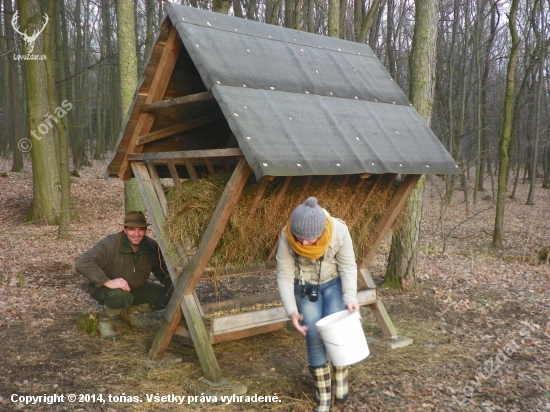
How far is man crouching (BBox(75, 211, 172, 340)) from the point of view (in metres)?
5.54

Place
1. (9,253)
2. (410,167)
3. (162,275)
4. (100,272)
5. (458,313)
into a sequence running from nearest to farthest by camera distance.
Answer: (410,167)
(100,272)
(162,275)
(458,313)
(9,253)

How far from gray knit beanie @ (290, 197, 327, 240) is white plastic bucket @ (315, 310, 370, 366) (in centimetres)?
66

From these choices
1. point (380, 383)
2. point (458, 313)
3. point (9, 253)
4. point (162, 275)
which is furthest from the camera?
point (9, 253)

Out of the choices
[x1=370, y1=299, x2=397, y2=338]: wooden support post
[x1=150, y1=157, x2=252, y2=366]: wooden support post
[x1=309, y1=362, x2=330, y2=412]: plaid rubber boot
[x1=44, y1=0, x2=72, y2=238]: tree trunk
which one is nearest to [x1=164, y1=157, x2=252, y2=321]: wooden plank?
[x1=150, y1=157, x2=252, y2=366]: wooden support post

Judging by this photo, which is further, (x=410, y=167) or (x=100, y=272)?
(x=100, y=272)

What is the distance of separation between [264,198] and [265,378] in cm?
165

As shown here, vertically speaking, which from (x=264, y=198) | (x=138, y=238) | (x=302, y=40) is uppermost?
(x=302, y=40)

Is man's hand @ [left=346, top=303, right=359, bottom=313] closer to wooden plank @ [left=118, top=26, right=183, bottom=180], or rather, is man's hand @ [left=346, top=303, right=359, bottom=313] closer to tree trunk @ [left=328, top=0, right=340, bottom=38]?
wooden plank @ [left=118, top=26, right=183, bottom=180]

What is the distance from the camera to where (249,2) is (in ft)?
63.4

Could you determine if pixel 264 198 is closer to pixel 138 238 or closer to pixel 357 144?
pixel 357 144

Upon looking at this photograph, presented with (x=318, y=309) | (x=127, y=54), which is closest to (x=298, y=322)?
(x=318, y=309)

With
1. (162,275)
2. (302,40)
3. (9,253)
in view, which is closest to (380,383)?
(162,275)

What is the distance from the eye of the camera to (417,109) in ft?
26.2

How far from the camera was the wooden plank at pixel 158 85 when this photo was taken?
197 inches
